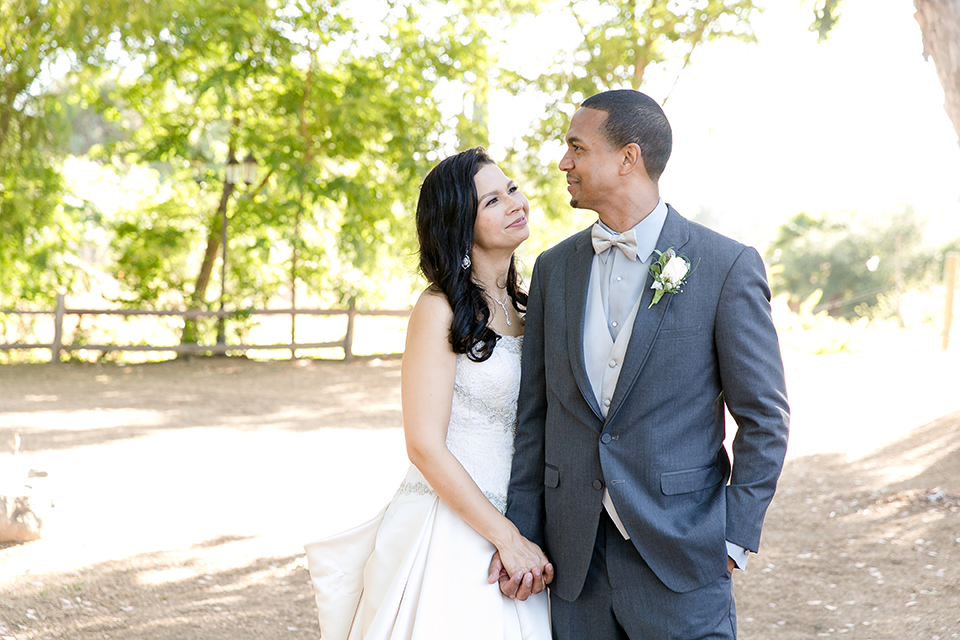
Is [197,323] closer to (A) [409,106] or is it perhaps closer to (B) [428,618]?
(A) [409,106]

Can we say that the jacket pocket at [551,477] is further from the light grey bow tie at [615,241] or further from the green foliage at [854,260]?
the green foliage at [854,260]

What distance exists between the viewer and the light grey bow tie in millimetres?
2207

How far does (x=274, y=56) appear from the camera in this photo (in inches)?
535

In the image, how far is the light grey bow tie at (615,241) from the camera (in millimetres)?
2207

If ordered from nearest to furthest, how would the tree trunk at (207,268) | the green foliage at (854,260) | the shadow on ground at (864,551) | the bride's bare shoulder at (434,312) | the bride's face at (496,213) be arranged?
1. the bride's bare shoulder at (434,312)
2. the bride's face at (496,213)
3. the shadow on ground at (864,551)
4. the tree trunk at (207,268)
5. the green foliage at (854,260)

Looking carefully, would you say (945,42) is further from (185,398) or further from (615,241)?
(185,398)

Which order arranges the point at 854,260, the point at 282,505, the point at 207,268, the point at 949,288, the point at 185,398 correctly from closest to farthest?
the point at 282,505
the point at 185,398
the point at 949,288
the point at 207,268
the point at 854,260

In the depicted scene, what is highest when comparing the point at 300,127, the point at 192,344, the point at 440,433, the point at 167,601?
the point at 300,127

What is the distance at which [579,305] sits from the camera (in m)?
2.22

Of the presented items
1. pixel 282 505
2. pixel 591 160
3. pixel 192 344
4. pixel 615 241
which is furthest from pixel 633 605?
pixel 192 344

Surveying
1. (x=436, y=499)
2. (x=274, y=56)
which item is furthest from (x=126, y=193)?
(x=436, y=499)

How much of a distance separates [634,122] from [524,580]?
123 cm

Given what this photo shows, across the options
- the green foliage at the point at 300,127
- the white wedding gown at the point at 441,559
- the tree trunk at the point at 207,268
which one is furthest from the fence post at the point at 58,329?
the white wedding gown at the point at 441,559

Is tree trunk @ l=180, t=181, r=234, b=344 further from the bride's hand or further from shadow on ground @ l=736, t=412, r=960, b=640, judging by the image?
the bride's hand
